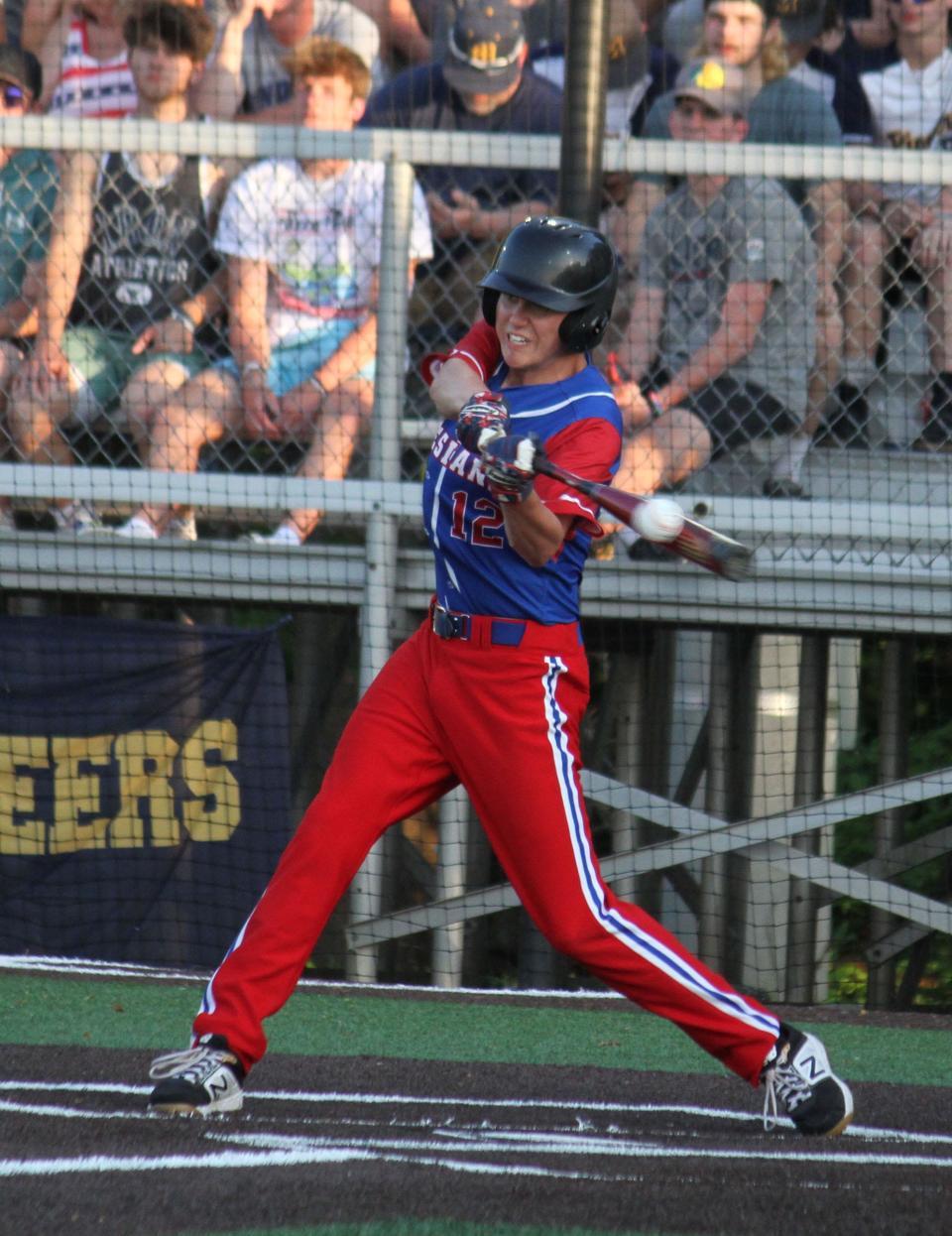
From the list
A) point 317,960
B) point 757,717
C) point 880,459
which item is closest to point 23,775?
point 317,960

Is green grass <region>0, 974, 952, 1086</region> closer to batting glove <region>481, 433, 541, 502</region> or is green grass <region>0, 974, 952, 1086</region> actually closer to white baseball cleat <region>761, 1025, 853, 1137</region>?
white baseball cleat <region>761, 1025, 853, 1137</region>

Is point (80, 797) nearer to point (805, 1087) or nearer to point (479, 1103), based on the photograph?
point (479, 1103)

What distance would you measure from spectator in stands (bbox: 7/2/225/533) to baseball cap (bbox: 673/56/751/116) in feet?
6.13

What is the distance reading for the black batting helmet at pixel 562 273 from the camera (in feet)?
12.5

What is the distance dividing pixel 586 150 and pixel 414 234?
745mm

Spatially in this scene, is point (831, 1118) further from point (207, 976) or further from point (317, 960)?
point (317, 960)

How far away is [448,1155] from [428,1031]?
81.0 inches

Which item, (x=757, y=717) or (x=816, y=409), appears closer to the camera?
(x=816, y=409)

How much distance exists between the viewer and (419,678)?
12.9ft

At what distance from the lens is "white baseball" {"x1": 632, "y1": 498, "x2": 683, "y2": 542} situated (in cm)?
334

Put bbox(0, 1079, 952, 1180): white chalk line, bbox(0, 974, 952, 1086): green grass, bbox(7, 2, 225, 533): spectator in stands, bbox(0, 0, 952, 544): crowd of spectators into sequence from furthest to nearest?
bbox(7, 2, 225, 533): spectator in stands
bbox(0, 0, 952, 544): crowd of spectators
bbox(0, 974, 952, 1086): green grass
bbox(0, 1079, 952, 1180): white chalk line

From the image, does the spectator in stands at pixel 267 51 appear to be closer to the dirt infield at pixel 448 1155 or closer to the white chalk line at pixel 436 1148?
the dirt infield at pixel 448 1155

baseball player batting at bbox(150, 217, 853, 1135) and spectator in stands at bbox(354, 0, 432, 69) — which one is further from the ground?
spectator in stands at bbox(354, 0, 432, 69)

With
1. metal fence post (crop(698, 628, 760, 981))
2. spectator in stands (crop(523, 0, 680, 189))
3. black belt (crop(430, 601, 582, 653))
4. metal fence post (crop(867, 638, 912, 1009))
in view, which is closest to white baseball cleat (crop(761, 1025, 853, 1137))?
black belt (crop(430, 601, 582, 653))
